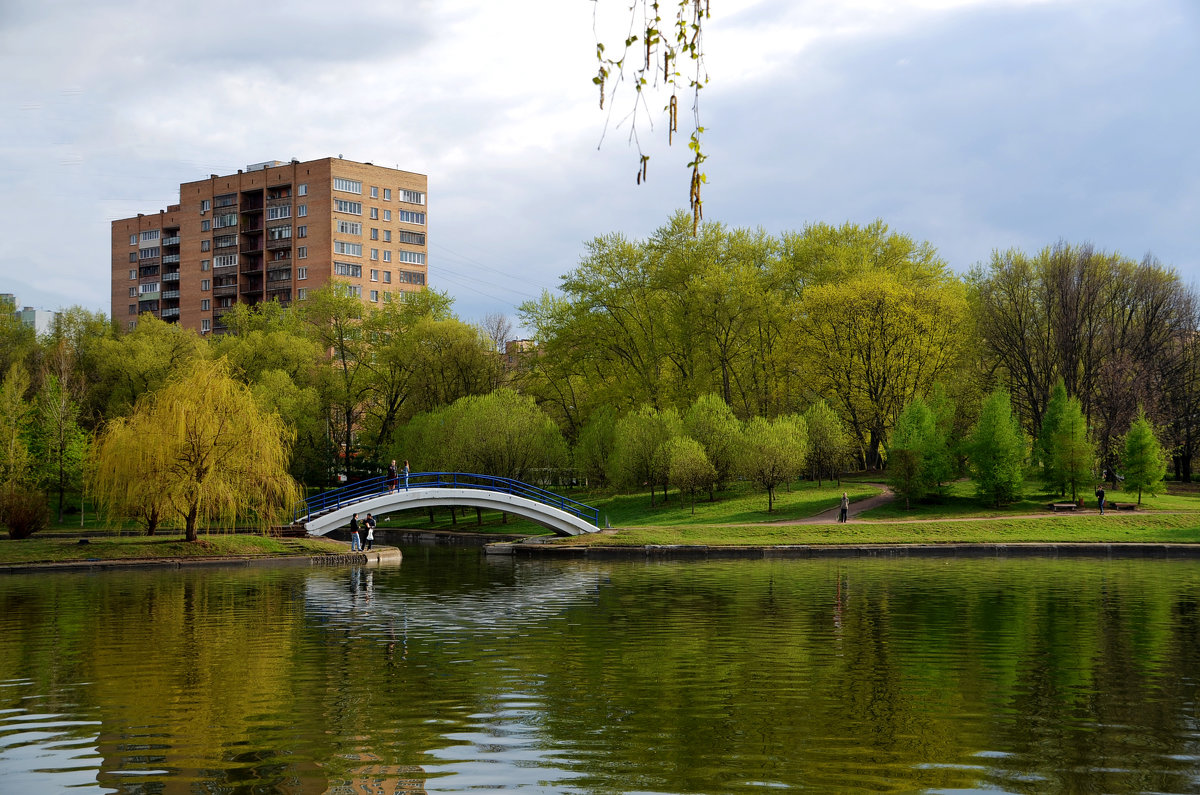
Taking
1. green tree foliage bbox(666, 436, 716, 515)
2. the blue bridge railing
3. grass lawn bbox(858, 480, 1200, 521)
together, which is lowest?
grass lawn bbox(858, 480, 1200, 521)

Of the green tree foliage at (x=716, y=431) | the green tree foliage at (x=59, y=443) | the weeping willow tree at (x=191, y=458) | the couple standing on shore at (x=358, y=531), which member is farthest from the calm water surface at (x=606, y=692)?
the green tree foliage at (x=59, y=443)

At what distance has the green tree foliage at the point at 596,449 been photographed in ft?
205

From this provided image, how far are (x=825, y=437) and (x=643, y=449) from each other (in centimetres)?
1047

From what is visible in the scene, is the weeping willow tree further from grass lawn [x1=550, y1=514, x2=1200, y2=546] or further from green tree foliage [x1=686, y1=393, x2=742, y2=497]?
green tree foliage [x1=686, y1=393, x2=742, y2=497]

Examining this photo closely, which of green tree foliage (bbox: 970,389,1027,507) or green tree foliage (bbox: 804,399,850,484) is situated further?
green tree foliage (bbox: 804,399,850,484)

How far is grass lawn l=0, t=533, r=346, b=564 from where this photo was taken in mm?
35469

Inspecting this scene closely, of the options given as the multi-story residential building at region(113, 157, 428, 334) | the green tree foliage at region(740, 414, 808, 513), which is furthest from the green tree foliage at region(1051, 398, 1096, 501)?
the multi-story residential building at region(113, 157, 428, 334)

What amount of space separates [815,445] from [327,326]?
39.1 metres

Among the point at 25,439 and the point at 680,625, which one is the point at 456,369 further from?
the point at 680,625

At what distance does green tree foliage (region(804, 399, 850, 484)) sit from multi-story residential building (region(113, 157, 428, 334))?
227 feet

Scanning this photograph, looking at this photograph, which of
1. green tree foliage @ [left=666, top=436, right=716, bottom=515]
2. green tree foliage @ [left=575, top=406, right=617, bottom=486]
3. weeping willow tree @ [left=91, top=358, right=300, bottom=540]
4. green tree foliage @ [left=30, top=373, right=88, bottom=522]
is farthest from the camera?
green tree foliage @ [left=575, top=406, right=617, bottom=486]

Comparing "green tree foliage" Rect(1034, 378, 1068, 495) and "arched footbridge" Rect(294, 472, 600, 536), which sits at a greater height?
"green tree foliage" Rect(1034, 378, 1068, 495)

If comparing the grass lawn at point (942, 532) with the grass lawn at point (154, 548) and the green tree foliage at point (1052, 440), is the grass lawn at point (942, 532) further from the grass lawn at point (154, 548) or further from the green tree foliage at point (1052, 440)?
the grass lawn at point (154, 548)

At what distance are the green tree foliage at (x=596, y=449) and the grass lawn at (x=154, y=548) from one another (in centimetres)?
2328
